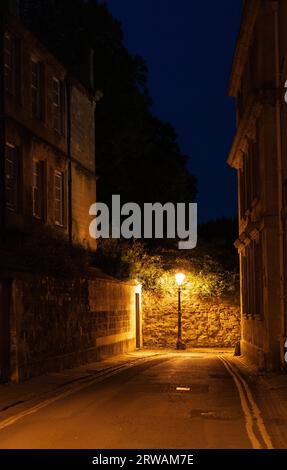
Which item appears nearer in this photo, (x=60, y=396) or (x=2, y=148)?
(x=60, y=396)

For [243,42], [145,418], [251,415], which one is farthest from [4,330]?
[243,42]

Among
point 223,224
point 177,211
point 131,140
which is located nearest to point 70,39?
point 131,140

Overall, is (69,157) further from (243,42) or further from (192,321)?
(192,321)

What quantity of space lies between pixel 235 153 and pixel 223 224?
19944mm

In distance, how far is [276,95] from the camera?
2089cm

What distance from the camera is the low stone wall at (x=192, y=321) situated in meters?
36.0

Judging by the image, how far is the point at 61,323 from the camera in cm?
2112

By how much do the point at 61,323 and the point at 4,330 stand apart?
4121 millimetres

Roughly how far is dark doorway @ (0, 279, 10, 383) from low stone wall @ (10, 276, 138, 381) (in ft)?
0.34

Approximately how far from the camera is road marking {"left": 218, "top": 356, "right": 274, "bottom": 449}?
9.75 metres

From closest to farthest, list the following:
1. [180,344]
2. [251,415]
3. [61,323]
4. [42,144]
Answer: [251,415] < [61,323] < [42,144] < [180,344]

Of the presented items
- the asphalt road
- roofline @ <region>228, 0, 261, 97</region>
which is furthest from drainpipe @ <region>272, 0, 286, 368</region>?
the asphalt road

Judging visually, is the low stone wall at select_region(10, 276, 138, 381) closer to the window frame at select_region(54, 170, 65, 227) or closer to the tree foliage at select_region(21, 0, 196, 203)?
the window frame at select_region(54, 170, 65, 227)

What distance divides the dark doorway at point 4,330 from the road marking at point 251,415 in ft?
17.4
